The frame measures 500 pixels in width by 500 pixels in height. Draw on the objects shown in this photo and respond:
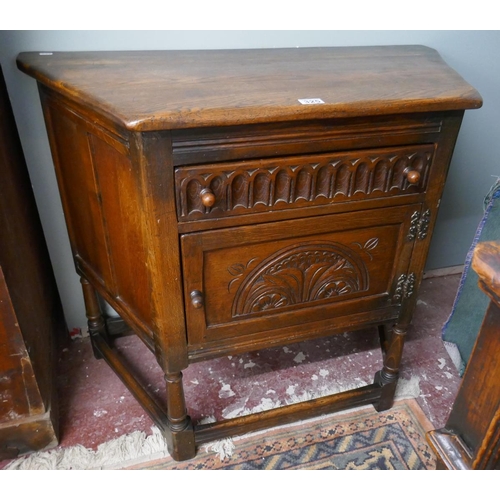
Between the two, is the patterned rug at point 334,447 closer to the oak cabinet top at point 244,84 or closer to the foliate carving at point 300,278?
the foliate carving at point 300,278

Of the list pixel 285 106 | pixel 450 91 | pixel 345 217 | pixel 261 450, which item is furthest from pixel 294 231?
pixel 261 450

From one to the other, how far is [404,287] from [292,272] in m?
0.28

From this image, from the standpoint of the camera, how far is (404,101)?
825mm

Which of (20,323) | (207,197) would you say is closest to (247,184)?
(207,197)

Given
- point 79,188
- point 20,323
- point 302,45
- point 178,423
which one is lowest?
point 178,423

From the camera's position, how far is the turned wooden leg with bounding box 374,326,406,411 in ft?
3.92

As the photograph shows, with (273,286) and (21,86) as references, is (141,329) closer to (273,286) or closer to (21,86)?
(273,286)

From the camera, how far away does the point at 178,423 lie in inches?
44.6

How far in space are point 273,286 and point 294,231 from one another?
133 mm

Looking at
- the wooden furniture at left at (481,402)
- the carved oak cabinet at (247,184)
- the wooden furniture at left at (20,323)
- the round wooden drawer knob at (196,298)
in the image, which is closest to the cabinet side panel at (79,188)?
the carved oak cabinet at (247,184)

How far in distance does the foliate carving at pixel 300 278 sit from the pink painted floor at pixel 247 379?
1.45 ft

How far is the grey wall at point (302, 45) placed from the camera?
1.13m

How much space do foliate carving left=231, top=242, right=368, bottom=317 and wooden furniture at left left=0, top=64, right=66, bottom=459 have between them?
0.46 metres

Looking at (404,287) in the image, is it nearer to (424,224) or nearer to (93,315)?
(424,224)
